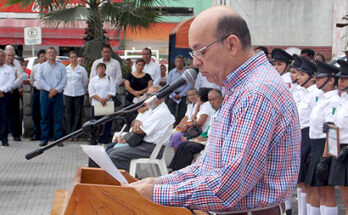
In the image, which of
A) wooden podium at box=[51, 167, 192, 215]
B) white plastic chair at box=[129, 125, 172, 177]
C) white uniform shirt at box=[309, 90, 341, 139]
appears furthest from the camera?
white plastic chair at box=[129, 125, 172, 177]

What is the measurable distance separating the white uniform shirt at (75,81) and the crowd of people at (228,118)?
0.08ft

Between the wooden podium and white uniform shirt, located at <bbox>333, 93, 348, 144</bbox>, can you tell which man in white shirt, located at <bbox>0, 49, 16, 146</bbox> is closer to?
white uniform shirt, located at <bbox>333, 93, 348, 144</bbox>

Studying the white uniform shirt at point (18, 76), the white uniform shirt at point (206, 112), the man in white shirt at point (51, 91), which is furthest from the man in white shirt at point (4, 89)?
the white uniform shirt at point (206, 112)

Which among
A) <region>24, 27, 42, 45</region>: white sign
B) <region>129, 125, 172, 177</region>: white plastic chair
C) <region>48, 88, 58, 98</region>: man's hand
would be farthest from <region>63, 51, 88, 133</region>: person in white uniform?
<region>129, 125, 172, 177</region>: white plastic chair

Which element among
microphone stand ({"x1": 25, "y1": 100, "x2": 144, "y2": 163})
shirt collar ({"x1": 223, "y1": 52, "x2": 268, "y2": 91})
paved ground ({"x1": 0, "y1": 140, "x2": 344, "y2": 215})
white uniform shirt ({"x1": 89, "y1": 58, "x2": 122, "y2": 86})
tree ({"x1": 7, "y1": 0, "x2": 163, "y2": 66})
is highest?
tree ({"x1": 7, "y1": 0, "x2": 163, "y2": 66})

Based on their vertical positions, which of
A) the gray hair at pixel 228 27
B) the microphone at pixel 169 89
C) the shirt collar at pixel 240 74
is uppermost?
the gray hair at pixel 228 27

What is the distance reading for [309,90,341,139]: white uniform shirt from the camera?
711cm

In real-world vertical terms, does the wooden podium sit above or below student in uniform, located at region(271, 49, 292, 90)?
below

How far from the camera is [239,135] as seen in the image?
2.43m

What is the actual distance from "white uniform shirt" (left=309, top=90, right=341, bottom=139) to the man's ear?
4.67m

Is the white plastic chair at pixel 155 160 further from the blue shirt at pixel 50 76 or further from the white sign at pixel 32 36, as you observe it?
the white sign at pixel 32 36

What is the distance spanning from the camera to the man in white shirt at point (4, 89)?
1420 centimetres

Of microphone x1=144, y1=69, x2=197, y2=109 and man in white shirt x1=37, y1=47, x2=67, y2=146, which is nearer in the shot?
microphone x1=144, y1=69, x2=197, y2=109

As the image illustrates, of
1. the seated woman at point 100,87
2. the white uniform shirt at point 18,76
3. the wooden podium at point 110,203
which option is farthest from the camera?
the white uniform shirt at point 18,76
